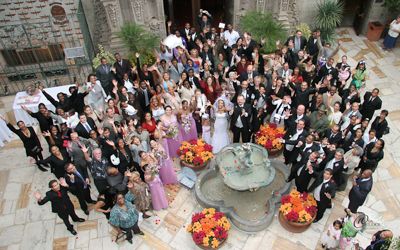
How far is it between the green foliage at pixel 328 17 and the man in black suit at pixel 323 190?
729cm

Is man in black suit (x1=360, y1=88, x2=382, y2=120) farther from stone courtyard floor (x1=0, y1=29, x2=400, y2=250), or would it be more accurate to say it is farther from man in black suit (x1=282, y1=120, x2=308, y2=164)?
man in black suit (x1=282, y1=120, x2=308, y2=164)

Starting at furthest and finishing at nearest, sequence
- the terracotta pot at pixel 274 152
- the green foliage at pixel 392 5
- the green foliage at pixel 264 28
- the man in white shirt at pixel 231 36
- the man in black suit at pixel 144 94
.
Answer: the green foliage at pixel 392 5 < the green foliage at pixel 264 28 < the man in white shirt at pixel 231 36 < the man in black suit at pixel 144 94 < the terracotta pot at pixel 274 152

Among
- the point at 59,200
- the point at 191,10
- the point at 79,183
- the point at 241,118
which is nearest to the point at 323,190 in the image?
the point at 241,118

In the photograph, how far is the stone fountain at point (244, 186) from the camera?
822 centimetres

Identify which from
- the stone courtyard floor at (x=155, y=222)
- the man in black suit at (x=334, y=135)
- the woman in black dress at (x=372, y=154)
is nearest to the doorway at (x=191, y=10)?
the man in black suit at (x=334, y=135)

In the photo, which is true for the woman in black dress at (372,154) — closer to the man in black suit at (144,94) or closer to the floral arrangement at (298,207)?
the floral arrangement at (298,207)

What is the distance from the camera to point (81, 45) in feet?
43.5

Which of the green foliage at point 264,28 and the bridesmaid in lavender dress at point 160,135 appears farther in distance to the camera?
the green foliage at point 264,28

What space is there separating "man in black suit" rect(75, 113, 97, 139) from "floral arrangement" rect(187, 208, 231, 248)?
11.0ft

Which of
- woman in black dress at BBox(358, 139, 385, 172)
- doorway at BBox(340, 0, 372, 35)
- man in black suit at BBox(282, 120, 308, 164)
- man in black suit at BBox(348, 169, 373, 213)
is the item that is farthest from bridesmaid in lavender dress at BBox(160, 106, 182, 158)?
doorway at BBox(340, 0, 372, 35)

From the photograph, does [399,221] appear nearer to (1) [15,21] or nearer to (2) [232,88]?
(2) [232,88]

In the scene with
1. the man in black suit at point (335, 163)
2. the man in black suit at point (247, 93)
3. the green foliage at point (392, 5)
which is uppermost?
the green foliage at point (392, 5)

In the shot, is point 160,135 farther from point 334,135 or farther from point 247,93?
point 334,135

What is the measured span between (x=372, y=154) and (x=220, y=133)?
3673 millimetres
